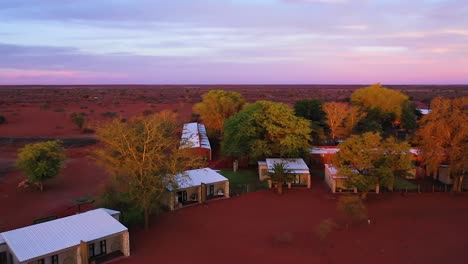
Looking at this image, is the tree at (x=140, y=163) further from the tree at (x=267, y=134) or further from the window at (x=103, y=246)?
the tree at (x=267, y=134)

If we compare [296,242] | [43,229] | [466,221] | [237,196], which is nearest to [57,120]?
[237,196]

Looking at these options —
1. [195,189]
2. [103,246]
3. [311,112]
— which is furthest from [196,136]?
[103,246]

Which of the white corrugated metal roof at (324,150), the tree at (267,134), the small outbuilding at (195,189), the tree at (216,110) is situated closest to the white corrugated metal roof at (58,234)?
the small outbuilding at (195,189)

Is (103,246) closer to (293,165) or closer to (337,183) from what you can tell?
(293,165)

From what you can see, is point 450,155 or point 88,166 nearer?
point 450,155

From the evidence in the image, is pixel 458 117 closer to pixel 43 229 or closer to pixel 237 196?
pixel 237 196

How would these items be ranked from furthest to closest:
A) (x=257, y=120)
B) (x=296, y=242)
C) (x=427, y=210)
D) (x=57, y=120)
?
(x=57, y=120) → (x=257, y=120) → (x=427, y=210) → (x=296, y=242)
